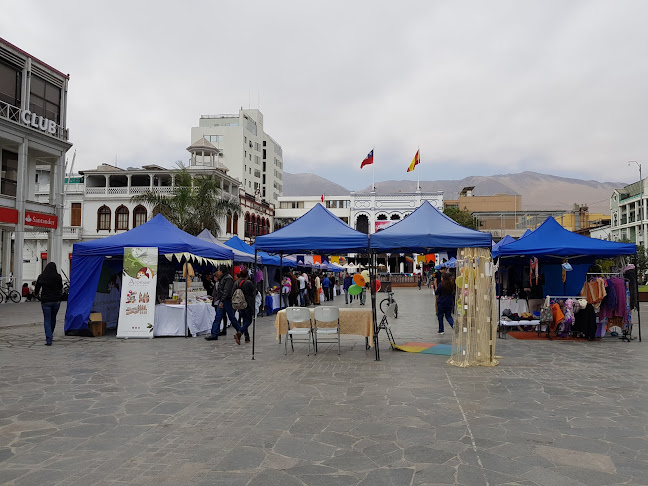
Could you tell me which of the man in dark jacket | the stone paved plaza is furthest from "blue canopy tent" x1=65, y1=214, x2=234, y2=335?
the stone paved plaza

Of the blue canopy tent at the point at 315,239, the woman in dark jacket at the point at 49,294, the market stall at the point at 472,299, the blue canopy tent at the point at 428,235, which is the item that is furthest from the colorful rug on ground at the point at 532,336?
the woman in dark jacket at the point at 49,294

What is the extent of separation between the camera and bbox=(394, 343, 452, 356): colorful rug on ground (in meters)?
10.6

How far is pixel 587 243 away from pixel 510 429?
9373mm

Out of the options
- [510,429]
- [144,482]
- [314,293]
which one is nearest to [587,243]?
[510,429]

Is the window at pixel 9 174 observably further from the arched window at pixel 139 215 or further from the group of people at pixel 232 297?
the group of people at pixel 232 297

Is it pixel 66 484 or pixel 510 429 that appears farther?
pixel 510 429

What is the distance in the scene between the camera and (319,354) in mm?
10344

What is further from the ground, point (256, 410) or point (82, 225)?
point (82, 225)

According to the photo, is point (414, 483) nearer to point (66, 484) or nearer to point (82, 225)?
point (66, 484)

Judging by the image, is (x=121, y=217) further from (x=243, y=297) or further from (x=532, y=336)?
(x=532, y=336)

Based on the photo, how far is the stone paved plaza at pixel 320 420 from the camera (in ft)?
13.6

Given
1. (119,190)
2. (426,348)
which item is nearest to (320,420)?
(426,348)

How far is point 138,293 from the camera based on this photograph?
505 inches

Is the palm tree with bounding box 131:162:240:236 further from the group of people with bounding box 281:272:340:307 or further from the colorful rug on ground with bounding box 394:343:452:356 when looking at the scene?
the colorful rug on ground with bounding box 394:343:452:356
